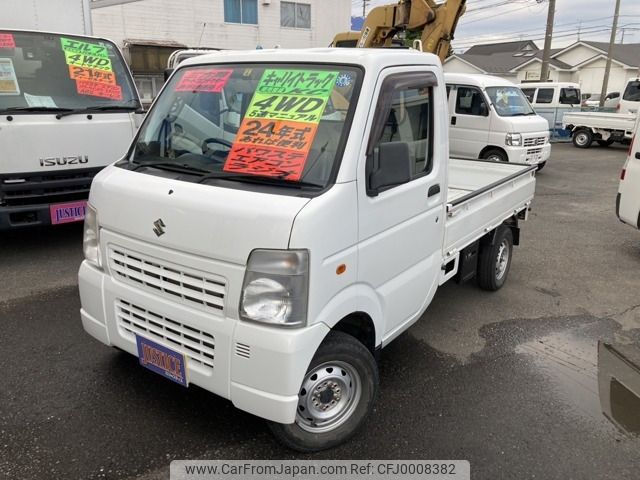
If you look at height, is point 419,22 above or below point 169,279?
above

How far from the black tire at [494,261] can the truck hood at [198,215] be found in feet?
9.50

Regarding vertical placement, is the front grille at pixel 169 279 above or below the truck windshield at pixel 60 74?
below

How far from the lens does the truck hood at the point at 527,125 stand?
9961mm

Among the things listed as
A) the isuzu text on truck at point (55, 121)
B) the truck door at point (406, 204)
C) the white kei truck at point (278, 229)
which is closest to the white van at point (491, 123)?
the isuzu text on truck at point (55, 121)

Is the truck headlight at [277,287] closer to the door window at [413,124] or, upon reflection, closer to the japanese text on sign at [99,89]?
the door window at [413,124]

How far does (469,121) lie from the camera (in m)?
10.4

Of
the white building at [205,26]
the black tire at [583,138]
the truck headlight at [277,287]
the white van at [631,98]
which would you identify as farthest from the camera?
the white building at [205,26]

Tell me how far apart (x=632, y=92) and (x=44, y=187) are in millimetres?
17890

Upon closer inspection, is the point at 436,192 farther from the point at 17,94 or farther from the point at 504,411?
the point at 17,94

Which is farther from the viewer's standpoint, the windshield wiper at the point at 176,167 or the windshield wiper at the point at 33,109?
the windshield wiper at the point at 33,109

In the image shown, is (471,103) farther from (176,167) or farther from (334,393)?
(334,393)

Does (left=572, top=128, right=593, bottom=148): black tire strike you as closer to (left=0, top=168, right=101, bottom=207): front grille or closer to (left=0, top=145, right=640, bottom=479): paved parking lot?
(left=0, top=145, right=640, bottom=479): paved parking lot

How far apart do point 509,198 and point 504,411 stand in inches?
88.8

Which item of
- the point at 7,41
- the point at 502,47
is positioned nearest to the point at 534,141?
the point at 7,41
